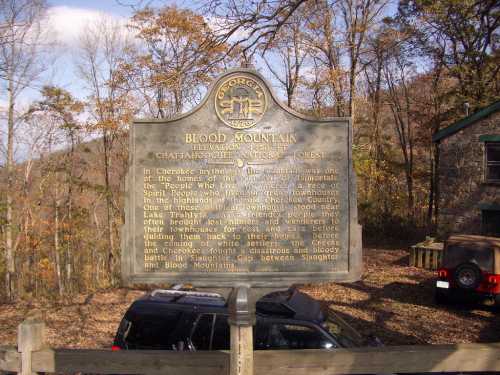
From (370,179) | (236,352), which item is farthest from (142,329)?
(370,179)

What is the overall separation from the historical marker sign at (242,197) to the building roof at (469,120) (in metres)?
16.5

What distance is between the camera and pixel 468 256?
10883mm

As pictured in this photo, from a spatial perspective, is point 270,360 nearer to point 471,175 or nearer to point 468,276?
point 468,276

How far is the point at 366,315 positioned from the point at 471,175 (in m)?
11.2

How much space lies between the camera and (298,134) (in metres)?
4.23

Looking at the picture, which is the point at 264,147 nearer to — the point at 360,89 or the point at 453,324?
the point at 453,324

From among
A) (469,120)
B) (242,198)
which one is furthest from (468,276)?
(469,120)

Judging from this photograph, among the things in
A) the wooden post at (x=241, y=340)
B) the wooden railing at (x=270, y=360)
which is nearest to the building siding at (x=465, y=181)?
the wooden railing at (x=270, y=360)

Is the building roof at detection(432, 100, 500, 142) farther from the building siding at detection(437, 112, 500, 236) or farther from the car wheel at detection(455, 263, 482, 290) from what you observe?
the car wheel at detection(455, 263, 482, 290)

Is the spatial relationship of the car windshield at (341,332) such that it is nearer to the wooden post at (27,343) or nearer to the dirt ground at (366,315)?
the dirt ground at (366,315)

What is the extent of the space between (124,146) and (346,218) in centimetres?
2341

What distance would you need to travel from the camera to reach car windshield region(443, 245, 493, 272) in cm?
1062

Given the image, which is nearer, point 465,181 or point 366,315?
point 366,315

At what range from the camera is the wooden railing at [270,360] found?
11.9 feet
